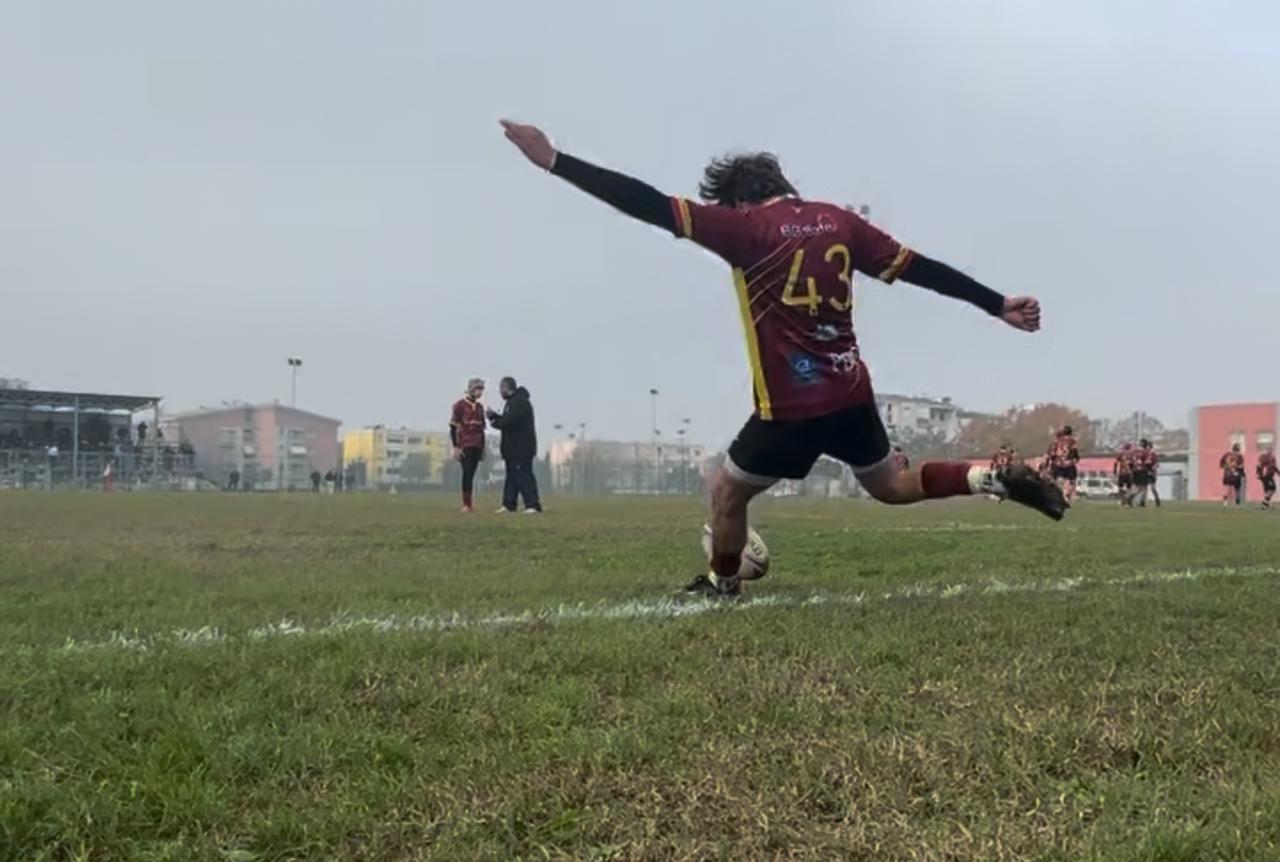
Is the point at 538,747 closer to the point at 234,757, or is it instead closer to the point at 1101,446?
the point at 234,757

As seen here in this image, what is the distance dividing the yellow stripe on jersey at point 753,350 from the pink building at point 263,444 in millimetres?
52676

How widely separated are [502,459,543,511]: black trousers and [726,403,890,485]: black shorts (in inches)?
440

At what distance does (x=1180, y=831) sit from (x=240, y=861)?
162cm

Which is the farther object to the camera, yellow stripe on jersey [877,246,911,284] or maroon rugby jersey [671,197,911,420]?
yellow stripe on jersey [877,246,911,284]

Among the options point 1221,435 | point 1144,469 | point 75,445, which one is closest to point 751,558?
point 1144,469

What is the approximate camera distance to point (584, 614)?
4.61 m

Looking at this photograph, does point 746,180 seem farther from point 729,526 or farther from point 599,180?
point 729,526

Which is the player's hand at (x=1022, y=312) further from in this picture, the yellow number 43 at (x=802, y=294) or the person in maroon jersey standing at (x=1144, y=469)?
the person in maroon jersey standing at (x=1144, y=469)

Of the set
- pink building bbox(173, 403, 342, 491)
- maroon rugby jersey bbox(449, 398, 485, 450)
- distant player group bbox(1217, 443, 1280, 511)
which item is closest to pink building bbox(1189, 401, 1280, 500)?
distant player group bbox(1217, 443, 1280, 511)

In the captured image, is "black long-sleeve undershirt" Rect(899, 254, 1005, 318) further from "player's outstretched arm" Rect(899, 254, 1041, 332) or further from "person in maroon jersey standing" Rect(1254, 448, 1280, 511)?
"person in maroon jersey standing" Rect(1254, 448, 1280, 511)

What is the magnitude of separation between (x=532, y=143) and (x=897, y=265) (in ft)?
5.79

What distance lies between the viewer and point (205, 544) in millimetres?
8477

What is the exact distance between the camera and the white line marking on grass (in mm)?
3945

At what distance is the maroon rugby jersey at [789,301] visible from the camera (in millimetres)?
4930
